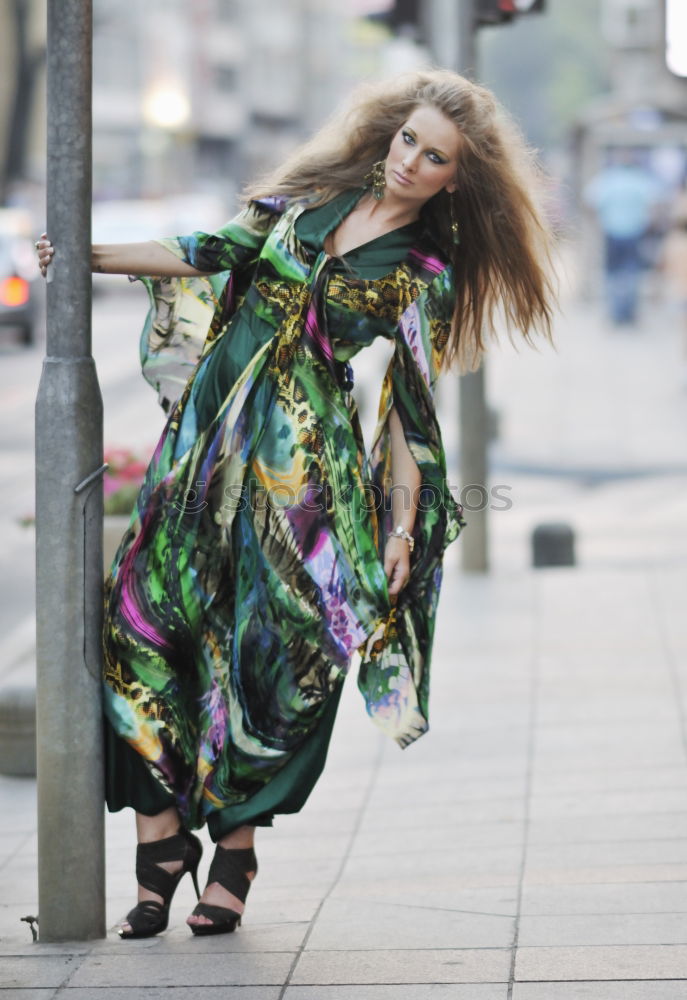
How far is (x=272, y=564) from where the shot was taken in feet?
12.5

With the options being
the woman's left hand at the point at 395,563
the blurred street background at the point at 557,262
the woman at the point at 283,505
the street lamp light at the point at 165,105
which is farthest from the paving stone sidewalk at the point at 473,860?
the street lamp light at the point at 165,105

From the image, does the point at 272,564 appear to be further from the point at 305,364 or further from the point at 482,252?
the point at 482,252

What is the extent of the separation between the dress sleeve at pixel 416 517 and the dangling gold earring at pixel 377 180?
22 centimetres

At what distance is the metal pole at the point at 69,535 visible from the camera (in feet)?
11.8

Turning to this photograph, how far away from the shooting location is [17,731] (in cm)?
555

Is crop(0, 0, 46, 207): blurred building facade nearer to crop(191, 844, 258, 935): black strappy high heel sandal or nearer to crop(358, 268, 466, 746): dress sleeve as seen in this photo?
crop(358, 268, 466, 746): dress sleeve

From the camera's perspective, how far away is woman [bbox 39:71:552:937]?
150 inches

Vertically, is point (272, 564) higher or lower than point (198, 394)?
lower

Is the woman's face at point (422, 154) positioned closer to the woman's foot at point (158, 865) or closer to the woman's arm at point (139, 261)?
the woman's arm at point (139, 261)

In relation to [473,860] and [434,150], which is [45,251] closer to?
[434,150]

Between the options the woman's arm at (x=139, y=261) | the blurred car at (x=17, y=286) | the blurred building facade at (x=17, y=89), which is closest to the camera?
the woman's arm at (x=139, y=261)

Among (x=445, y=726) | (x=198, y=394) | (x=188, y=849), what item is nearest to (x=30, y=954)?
(x=188, y=849)

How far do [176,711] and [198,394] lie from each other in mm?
680

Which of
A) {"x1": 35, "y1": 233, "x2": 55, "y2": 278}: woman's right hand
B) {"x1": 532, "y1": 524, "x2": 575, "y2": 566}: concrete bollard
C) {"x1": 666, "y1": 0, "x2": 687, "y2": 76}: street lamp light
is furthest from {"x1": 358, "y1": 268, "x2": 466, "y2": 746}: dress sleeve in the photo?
{"x1": 532, "y1": 524, "x2": 575, "y2": 566}: concrete bollard
